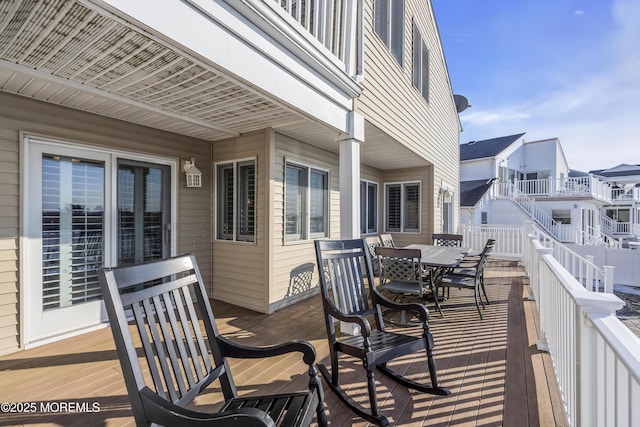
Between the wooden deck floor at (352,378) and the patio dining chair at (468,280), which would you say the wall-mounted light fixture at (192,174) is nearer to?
the wooden deck floor at (352,378)

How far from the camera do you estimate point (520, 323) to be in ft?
12.2

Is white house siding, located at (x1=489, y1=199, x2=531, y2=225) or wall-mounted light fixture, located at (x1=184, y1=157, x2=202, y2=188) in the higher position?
wall-mounted light fixture, located at (x1=184, y1=157, x2=202, y2=188)

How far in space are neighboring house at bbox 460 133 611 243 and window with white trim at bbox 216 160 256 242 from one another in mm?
11108

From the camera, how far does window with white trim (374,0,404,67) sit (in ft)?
14.2

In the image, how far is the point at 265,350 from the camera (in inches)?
61.2

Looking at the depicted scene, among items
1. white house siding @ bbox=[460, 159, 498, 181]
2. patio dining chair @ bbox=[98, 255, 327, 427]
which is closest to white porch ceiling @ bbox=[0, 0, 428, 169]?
patio dining chair @ bbox=[98, 255, 327, 427]

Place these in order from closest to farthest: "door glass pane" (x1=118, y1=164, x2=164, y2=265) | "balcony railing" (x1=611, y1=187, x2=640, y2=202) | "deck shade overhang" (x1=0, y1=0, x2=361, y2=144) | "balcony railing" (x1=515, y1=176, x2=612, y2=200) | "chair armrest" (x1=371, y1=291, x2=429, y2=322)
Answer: "deck shade overhang" (x1=0, y1=0, x2=361, y2=144) → "chair armrest" (x1=371, y1=291, x2=429, y2=322) → "door glass pane" (x1=118, y1=164, x2=164, y2=265) → "balcony railing" (x1=515, y1=176, x2=612, y2=200) → "balcony railing" (x1=611, y1=187, x2=640, y2=202)

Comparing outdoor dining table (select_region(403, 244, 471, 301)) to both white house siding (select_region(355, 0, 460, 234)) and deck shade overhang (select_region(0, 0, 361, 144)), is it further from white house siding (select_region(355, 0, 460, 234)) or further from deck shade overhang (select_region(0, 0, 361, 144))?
deck shade overhang (select_region(0, 0, 361, 144))

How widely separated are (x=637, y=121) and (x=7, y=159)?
25908 millimetres

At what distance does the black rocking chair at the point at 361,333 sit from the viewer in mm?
1996

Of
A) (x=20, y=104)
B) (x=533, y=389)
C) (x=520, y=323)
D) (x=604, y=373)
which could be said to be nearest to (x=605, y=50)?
(x=520, y=323)

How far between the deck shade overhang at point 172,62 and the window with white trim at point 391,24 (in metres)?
1.62

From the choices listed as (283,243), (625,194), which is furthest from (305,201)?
(625,194)

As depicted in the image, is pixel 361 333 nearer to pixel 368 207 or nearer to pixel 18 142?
pixel 18 142
